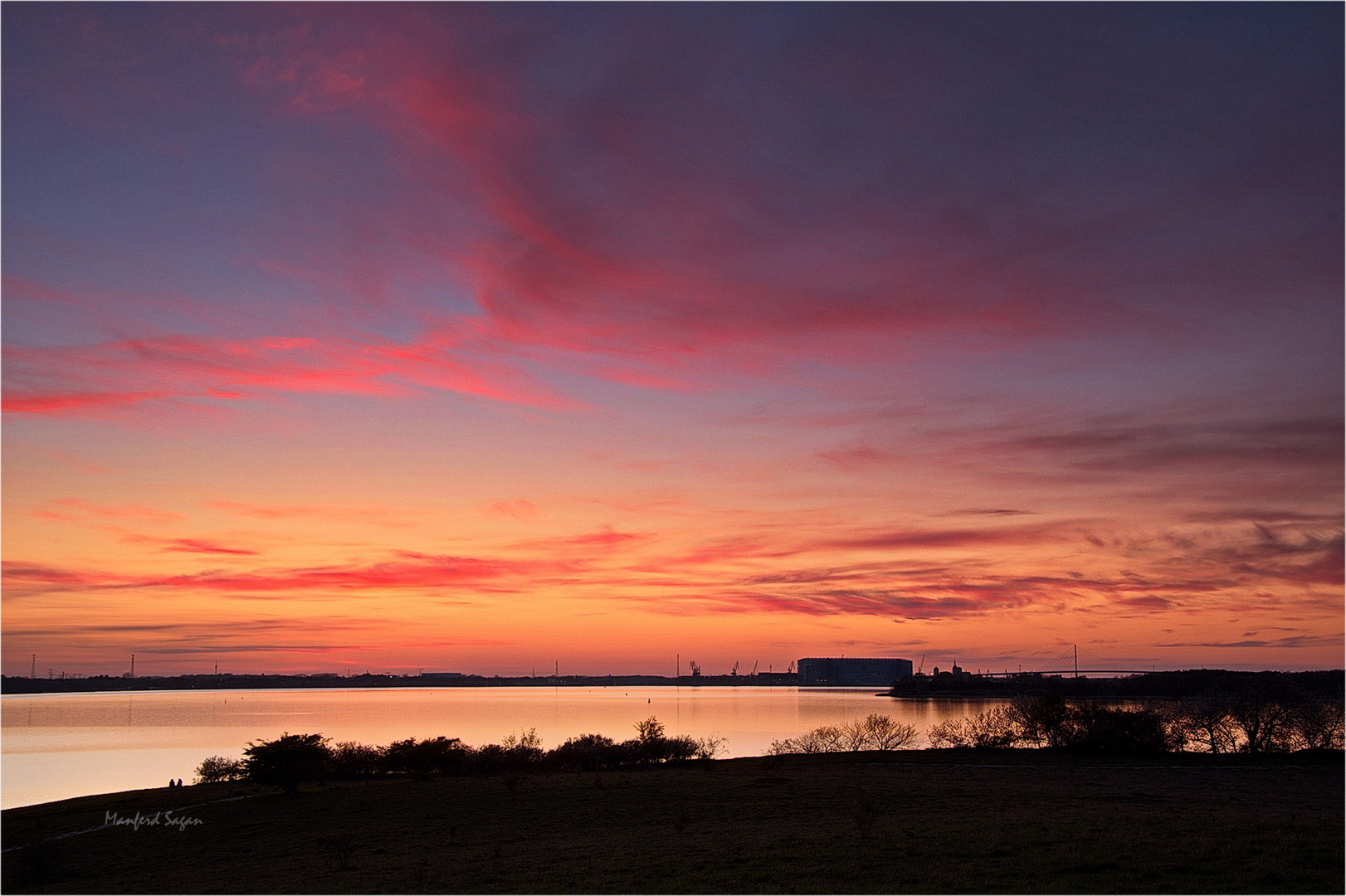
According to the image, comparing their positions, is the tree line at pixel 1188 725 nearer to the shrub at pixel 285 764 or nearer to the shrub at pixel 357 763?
the shrub at pixel 357 763

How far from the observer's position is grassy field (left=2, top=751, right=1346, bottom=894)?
2520 cm

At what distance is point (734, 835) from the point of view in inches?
1303

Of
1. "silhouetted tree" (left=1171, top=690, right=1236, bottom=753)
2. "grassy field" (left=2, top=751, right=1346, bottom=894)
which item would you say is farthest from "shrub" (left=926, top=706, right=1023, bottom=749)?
"grassy field" (left=2, top=751, right=1346, bottom=894)

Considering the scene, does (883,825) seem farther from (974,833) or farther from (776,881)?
(776,881)

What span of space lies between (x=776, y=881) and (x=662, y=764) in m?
50.1

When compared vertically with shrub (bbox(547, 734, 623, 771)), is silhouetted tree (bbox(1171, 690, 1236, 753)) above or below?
above

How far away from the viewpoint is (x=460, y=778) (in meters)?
63.4

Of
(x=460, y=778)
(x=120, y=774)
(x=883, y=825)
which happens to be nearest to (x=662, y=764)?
(x=460, y=778)

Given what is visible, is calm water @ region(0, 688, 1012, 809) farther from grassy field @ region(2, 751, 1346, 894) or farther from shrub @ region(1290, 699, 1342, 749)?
shrub @ region(1290, 699, 1342, 749)

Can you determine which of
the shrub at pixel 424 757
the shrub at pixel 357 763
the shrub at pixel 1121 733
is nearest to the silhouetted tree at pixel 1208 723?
the shrub at pixel 1121 733

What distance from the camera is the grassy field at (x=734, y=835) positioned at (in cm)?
2520

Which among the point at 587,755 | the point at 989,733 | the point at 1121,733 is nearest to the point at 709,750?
the point at 587,755

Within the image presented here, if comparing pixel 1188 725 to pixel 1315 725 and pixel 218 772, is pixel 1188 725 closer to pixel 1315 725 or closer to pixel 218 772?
pixel 1315 725

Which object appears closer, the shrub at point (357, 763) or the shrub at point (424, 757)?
the shrub at point (424, 757)
